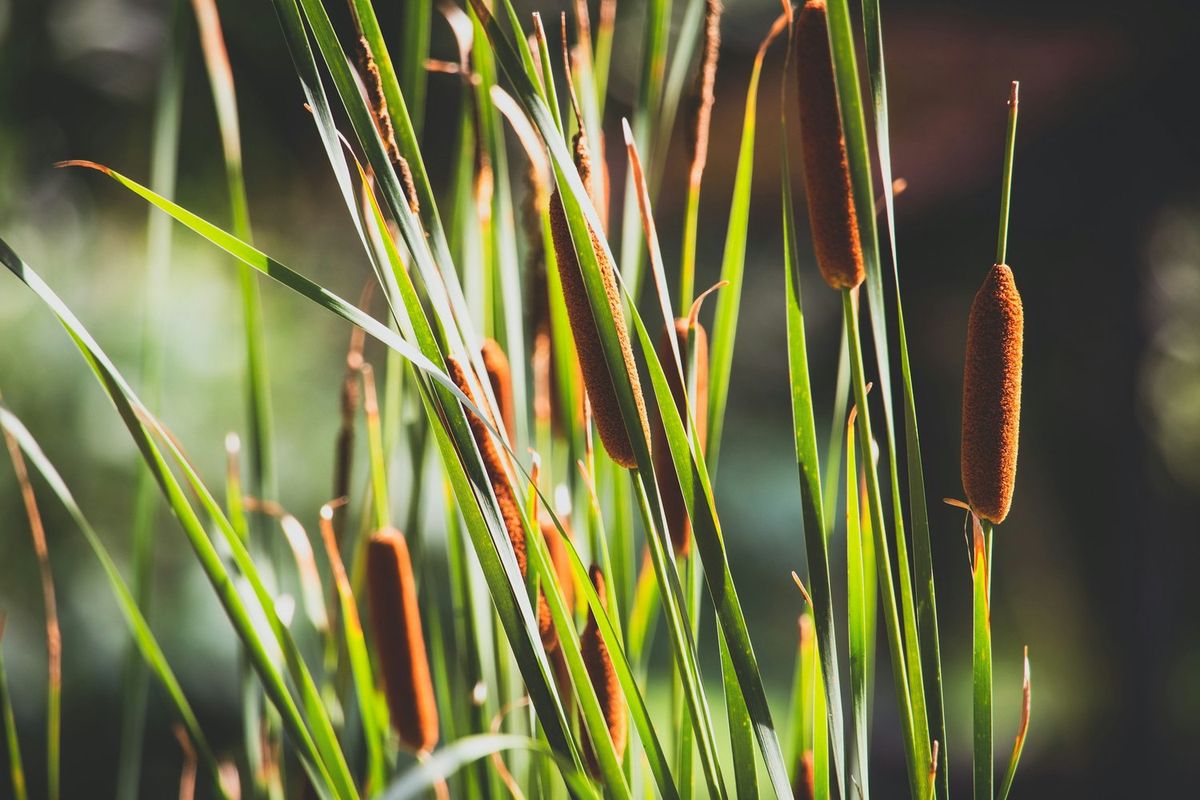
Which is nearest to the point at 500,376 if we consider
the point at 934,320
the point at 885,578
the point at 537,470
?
the point at 537,470

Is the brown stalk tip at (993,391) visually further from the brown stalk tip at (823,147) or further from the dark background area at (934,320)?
the dark background area at (934,320)

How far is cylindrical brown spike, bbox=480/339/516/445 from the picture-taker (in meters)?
0.33

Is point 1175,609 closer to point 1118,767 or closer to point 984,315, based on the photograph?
point 1118,767

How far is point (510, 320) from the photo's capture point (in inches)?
14.2

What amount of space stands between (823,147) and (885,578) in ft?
0.37

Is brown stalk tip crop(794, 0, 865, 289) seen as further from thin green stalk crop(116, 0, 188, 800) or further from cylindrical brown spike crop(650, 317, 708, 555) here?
thin green stalk crop(116, 0, 188, 800)

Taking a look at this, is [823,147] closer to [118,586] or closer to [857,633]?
[857,633]

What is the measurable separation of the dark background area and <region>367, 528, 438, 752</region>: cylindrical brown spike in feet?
3.78

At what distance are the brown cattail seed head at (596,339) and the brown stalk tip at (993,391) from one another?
0.09m

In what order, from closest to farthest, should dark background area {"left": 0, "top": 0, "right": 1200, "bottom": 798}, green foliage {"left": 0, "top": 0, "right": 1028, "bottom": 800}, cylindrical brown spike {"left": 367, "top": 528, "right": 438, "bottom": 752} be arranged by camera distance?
green foliage {"left": 0, "top": 0, "right": 1028, "bottom": 800} < cylindrical brown spike {"left": 367, "top": 528, "right": 438, "bottom": 752} < dark background area {"left": 0, "top": 0, "right": 1200, "bottom": 798}

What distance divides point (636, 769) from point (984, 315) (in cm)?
22

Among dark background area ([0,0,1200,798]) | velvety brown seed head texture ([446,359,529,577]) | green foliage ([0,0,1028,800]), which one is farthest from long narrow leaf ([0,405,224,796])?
dark background area ([0,0,1200,798])

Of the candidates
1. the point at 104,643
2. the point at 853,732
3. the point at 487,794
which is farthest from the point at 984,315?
the point at 104,643

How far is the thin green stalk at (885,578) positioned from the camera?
23 centimetres
